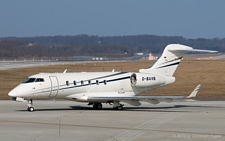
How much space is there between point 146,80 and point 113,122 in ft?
24.8

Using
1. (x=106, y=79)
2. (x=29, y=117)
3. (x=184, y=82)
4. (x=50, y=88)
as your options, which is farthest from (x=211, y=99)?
(x=184, y=82)

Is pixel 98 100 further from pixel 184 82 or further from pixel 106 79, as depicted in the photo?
pixel 184 82

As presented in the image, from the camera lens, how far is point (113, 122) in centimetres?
2597

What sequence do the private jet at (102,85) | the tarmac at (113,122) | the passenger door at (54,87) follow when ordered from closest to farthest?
the tarmac at (113,122) → the private jet at (102,85) → the passenger door at (54,87)

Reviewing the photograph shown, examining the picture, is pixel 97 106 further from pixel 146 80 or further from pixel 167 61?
pixel 167 61

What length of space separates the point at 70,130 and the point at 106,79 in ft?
32.0

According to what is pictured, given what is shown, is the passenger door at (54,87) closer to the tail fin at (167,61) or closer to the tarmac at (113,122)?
the tarmac at (113,122)

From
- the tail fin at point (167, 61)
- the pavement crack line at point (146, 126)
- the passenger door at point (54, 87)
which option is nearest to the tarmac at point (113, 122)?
the pavement crack line at point (146, 126)

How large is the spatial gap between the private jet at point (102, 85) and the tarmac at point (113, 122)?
769 mm

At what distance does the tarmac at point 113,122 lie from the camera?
70.5 feet

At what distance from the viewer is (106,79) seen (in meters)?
32.7

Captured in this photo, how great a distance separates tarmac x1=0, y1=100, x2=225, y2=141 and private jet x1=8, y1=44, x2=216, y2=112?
769 mm

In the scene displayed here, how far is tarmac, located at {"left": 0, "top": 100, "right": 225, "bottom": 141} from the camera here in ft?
70.5

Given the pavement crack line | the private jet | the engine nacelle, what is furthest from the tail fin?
the pavement crack line
